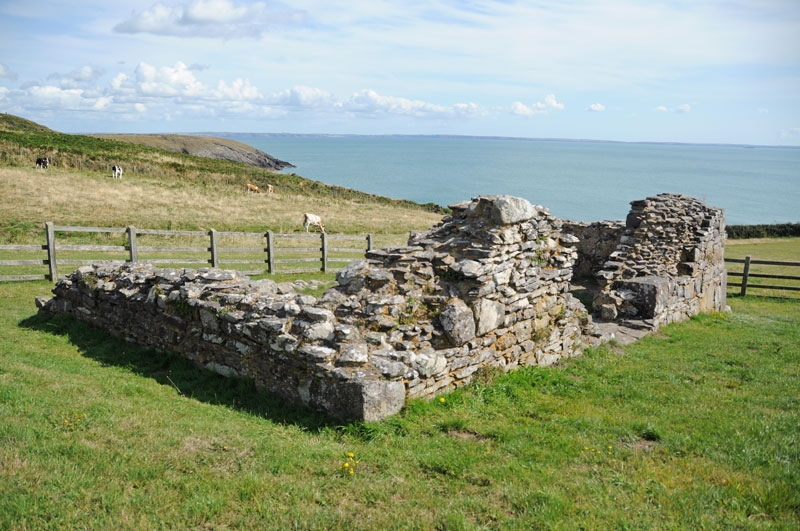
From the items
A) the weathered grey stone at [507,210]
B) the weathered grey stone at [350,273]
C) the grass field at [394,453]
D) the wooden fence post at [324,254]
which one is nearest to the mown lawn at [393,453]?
the grass field at [394,453]

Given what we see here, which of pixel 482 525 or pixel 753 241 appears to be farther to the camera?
pixel 753 241

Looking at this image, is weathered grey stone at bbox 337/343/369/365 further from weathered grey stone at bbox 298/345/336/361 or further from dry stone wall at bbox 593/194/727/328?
dry stone wall at bbox 593/194/727/328

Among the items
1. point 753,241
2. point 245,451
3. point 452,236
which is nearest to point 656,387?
point 452,236

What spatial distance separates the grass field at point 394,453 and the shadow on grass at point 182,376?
0.03m

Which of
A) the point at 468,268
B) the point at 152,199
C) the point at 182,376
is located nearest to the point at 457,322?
the point at 468,268

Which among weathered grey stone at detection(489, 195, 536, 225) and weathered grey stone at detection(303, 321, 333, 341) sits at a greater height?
weathered grey stone at detection(489, 195, 536, 225)

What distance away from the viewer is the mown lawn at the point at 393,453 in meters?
4.30

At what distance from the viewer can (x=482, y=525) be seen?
14.0 ft

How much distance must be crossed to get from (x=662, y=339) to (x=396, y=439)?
8988mm

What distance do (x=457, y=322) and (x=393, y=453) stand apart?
2.33 meters

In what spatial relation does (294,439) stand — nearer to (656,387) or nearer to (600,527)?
(600,527)

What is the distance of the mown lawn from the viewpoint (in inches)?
169

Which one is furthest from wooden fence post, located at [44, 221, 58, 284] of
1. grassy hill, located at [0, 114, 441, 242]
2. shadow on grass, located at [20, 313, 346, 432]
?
grassy hill, located at [0, 114, 441, 242]

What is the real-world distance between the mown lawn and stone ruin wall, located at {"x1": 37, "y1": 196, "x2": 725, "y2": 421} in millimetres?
335
